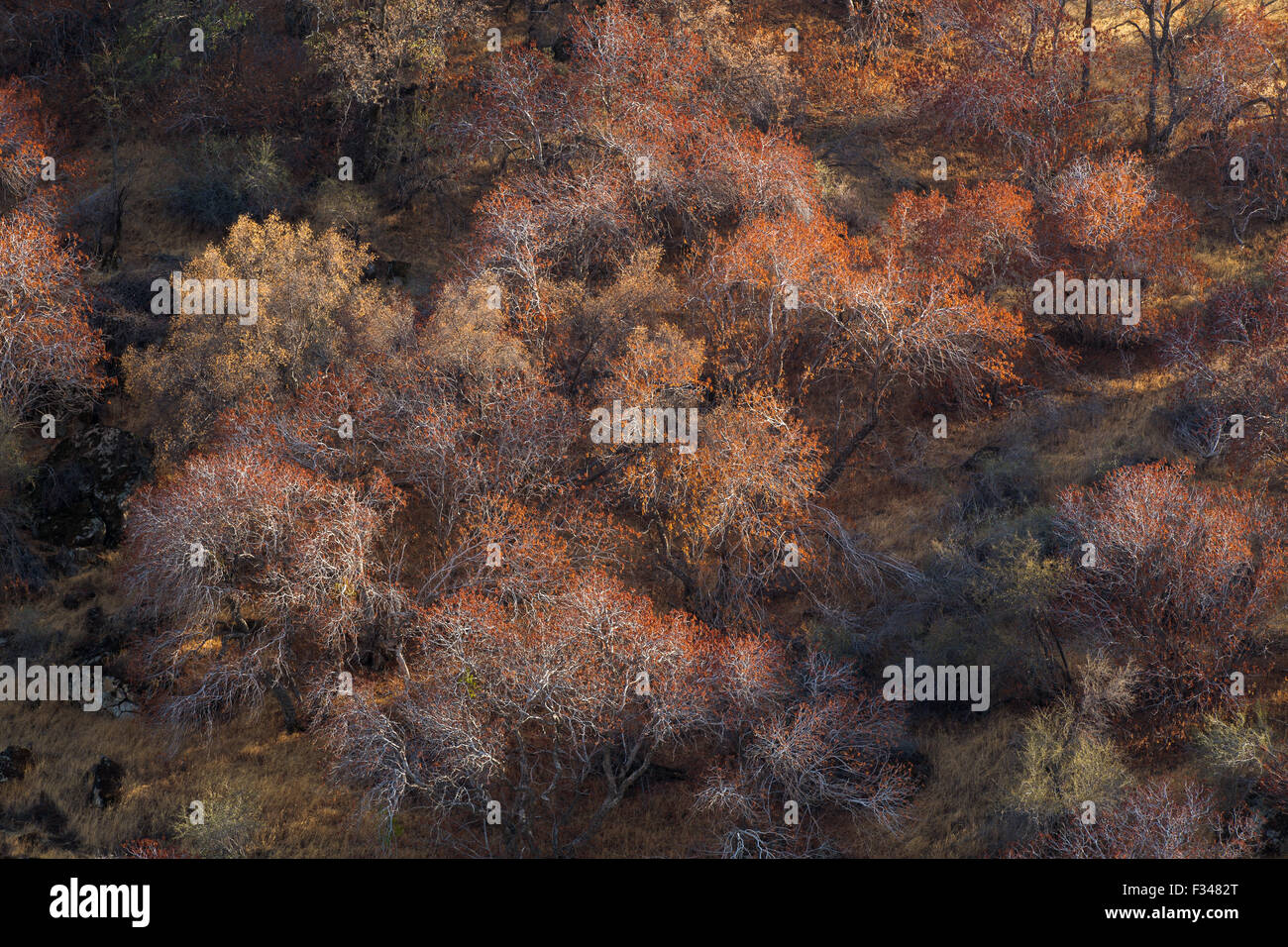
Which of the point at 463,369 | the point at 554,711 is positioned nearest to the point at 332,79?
the point at 463,369

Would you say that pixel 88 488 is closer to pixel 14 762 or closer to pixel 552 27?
pixel 14 762
